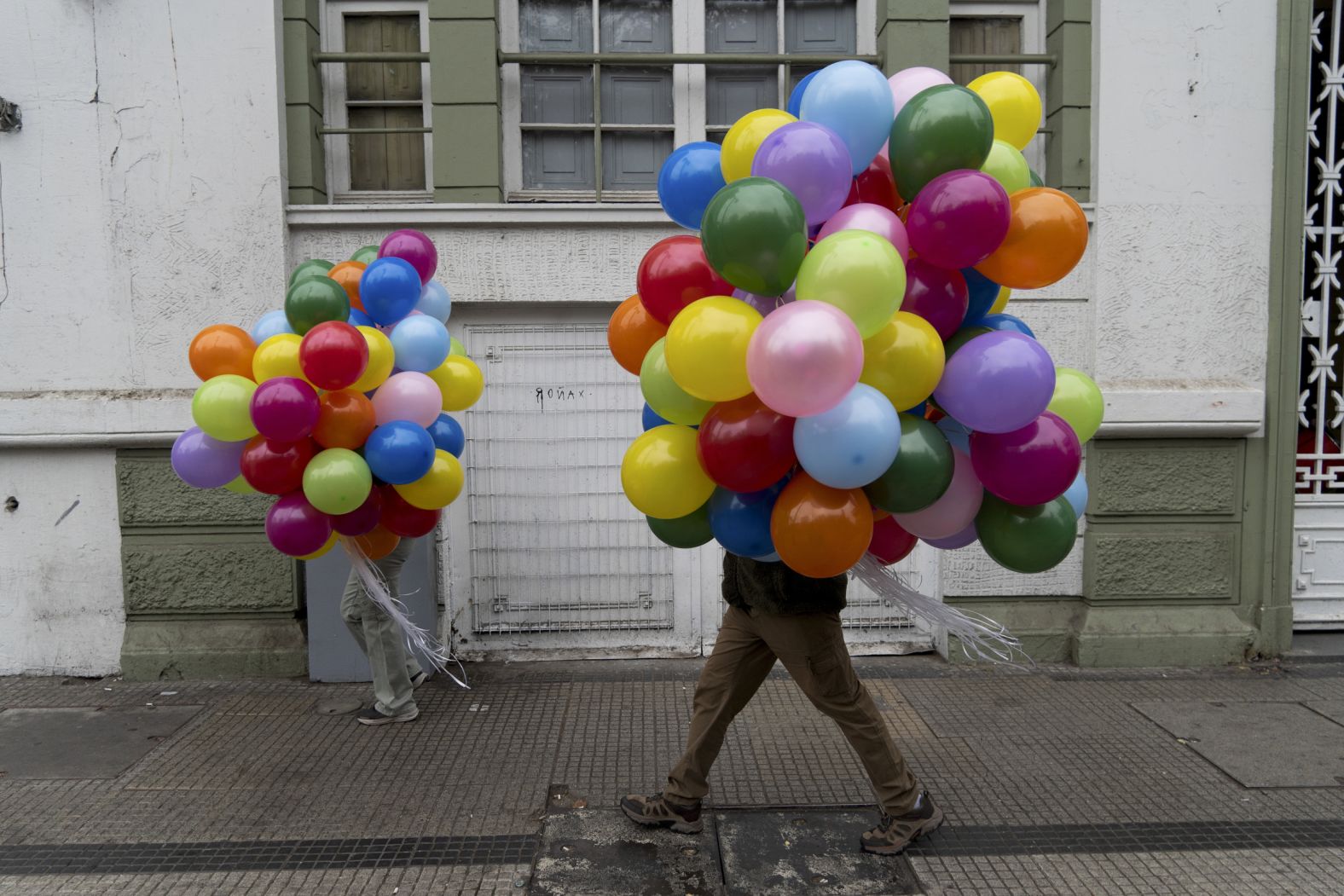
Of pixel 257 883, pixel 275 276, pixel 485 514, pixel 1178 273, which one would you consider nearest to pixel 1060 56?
pixel 1178 273

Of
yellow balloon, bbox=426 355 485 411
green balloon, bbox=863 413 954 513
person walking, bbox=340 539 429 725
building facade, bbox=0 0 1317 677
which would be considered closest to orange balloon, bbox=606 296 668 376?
green balloon, bbox=863 413 954 513

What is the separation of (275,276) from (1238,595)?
622 centimetres

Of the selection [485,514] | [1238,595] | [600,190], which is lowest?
[1238,595]

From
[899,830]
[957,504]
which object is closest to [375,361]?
[957,504]

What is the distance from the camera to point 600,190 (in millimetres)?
5746

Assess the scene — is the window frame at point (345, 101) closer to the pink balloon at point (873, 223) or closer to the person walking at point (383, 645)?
the person walking at point (383, 645)

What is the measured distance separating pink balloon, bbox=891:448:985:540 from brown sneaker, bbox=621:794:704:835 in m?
1.54

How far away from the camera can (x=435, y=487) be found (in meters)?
3.98

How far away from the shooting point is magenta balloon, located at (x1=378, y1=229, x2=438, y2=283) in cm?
408

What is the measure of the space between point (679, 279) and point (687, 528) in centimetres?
79

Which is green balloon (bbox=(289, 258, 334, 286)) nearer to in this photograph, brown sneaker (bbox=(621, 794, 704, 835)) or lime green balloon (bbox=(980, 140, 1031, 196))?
brown sneaker (bbox=(621, 794, 704, 835))

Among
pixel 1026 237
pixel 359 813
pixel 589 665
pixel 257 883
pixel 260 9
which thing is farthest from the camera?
pixel 589 665

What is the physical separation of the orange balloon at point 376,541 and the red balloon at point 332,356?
810 millimetres

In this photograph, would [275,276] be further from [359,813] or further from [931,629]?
[931,629]
